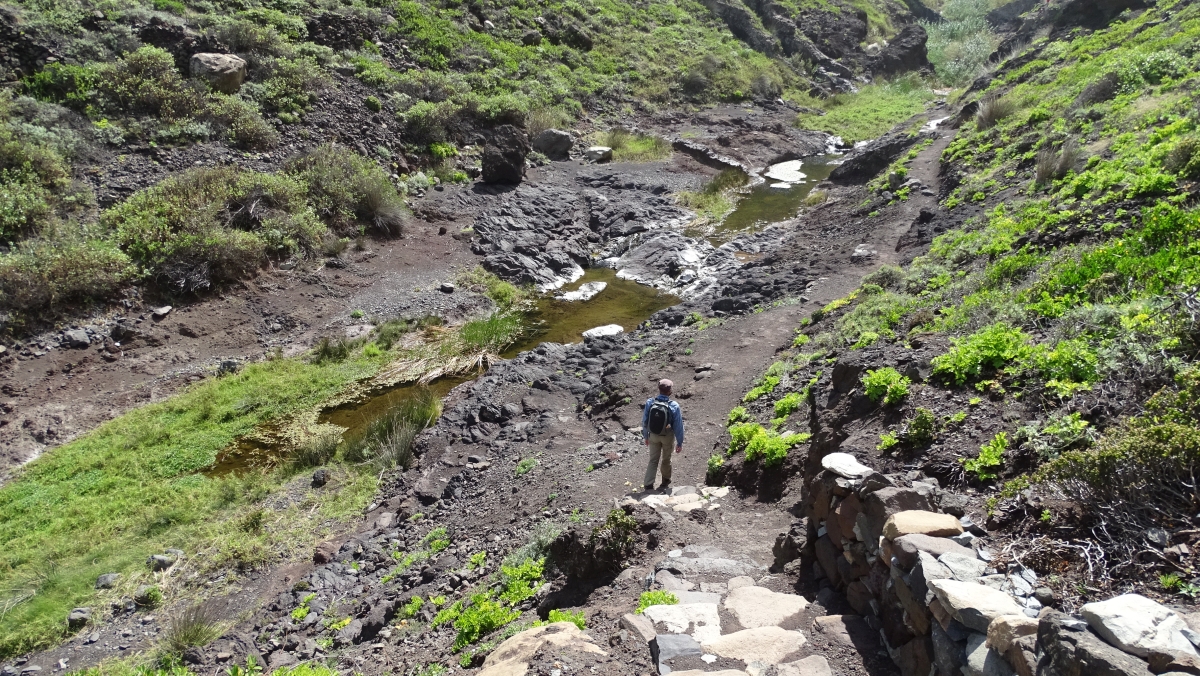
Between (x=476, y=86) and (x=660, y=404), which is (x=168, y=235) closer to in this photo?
(x=660, y=404)

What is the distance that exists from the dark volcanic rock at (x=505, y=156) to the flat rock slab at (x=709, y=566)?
66.7ft

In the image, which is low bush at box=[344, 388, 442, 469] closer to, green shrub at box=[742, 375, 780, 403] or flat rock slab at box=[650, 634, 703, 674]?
green shrub at box=[742, 375, 780, 403]

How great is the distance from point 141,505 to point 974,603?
38.8 ft

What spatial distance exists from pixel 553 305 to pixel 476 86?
53.1 ft

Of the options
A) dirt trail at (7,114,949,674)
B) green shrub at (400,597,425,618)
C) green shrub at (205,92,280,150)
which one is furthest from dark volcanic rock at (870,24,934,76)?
green shrub at (400,597,425,618)

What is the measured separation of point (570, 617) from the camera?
19.2ft

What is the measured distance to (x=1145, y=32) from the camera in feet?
66.5

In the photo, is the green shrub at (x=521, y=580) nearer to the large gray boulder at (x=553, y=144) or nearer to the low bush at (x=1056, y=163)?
A: the low bush at (x=1056, y=163)

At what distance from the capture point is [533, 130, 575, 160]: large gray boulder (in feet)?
92.8

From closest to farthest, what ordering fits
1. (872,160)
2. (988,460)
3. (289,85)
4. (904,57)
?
(988,460) → (289,85) → (872,160) → (904,57)

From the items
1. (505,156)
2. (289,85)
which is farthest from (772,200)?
(289,85)

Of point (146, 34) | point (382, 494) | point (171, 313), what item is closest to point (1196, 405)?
point (382, 494)

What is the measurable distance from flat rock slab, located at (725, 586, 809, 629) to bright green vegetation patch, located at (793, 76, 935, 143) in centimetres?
3667

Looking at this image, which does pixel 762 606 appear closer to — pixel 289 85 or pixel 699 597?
pixel 699 597
